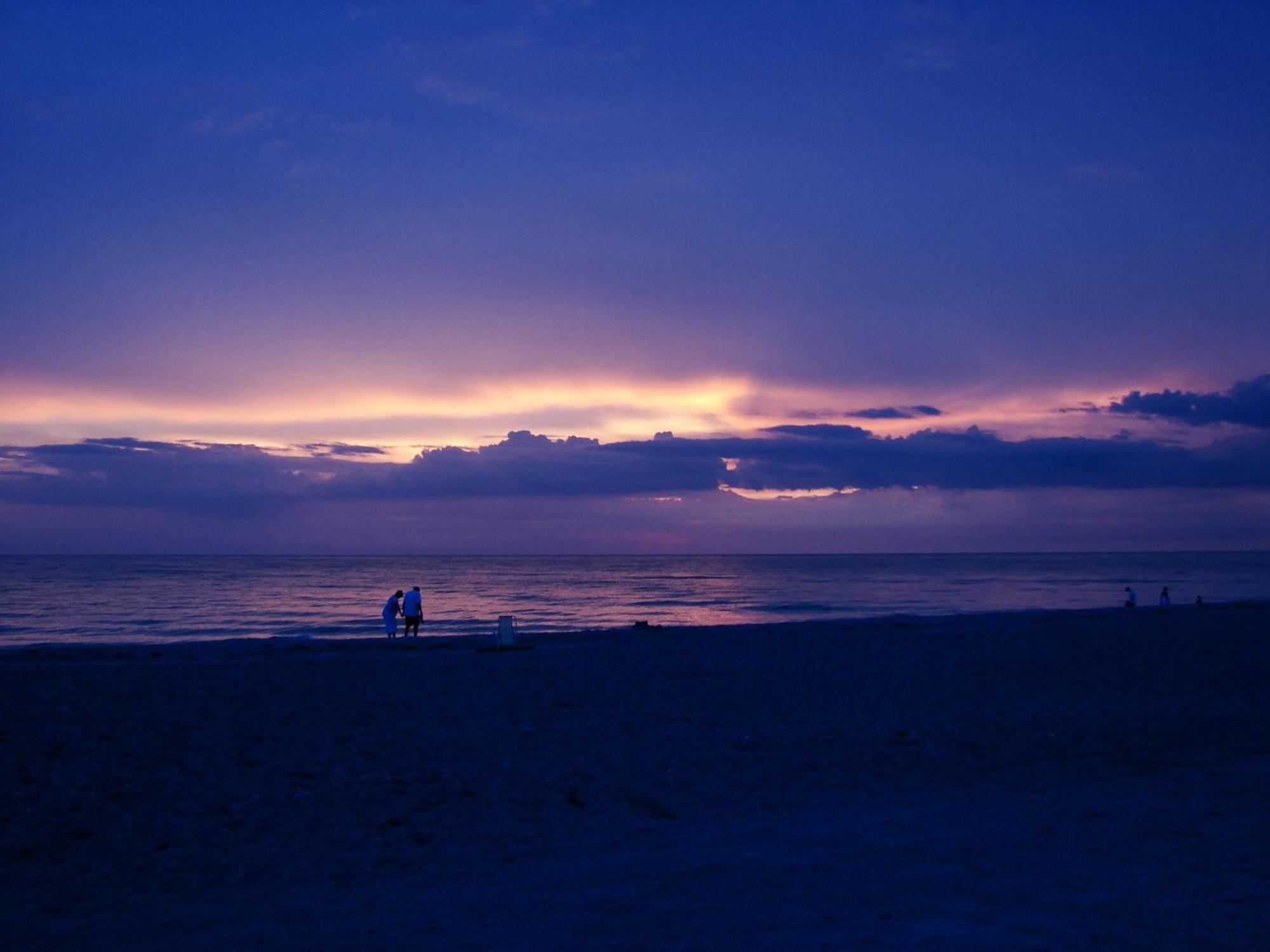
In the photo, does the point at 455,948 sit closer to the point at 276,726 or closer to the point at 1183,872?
the point at 1183,872

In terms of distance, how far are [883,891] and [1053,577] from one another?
109 meters

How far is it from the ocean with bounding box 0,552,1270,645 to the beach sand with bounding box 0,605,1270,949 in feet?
68.5

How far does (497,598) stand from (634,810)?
56059 millimetres

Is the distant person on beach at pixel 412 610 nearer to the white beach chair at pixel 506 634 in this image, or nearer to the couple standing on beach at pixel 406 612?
the couple standing on beach at pixel 406 612

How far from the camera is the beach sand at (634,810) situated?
5234mm

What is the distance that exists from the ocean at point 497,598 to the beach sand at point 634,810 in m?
20.9

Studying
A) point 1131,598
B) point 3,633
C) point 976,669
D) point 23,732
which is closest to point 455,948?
point 23,732

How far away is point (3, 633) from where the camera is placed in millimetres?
34531

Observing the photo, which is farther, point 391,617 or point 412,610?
point 412,610

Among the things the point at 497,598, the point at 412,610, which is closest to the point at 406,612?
the point at 412,610

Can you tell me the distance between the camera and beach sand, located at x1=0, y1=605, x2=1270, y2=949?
5.23 meters

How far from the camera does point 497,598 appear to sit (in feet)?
206

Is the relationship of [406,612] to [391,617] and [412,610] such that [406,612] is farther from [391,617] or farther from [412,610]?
[391,617]

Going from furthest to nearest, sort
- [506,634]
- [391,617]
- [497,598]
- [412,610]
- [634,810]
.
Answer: [497,598] → [412,610] → [391,617] → [506,634] → [634,810]
